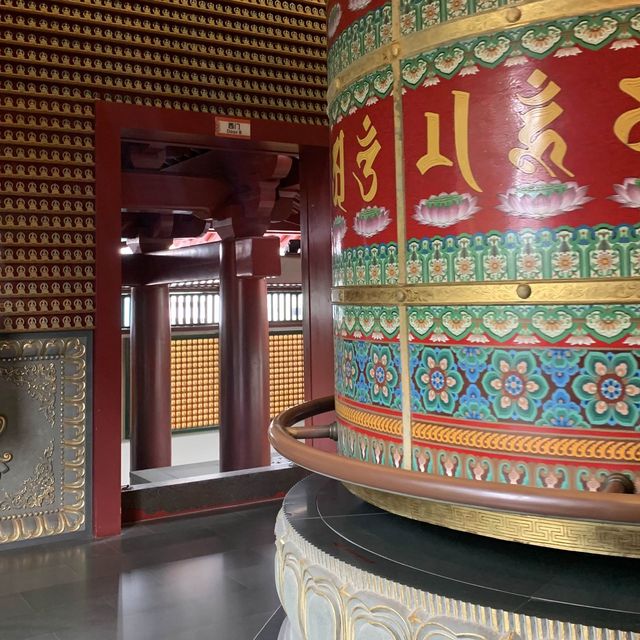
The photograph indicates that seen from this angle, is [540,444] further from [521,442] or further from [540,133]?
[540,133]

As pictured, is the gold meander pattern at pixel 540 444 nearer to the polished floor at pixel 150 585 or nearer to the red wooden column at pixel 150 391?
the polished floor at pixel 150 585

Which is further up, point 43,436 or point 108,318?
point 108,318

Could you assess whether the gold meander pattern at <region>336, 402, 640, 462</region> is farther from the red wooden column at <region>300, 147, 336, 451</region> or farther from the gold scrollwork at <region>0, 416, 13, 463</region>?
the red wooden column at <region>300, 147, 336, 451</region>

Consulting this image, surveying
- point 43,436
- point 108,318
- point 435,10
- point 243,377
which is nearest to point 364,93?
point 435,10

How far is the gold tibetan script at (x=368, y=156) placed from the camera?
159 centimetres

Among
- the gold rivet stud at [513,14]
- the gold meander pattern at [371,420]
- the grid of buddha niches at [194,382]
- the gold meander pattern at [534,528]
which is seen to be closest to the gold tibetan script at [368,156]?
the gold rivet stud at [513,14]

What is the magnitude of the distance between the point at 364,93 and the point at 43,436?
10.2 feet

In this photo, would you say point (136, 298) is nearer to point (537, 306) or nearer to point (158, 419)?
point (158, 419)

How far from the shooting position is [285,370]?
1202 cm

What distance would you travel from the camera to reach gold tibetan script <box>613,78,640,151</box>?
125 centimetres

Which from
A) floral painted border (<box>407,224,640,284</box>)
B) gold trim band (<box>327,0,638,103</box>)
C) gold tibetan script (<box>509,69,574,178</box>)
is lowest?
floral painted border (<box>407,224,640,284</box>)

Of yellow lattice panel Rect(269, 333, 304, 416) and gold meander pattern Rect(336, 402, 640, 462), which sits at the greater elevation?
gold meander pattern Rect(336, 402, 640, 462)

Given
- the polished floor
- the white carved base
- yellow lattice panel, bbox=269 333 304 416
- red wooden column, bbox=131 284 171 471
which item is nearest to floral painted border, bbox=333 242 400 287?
the white carved base

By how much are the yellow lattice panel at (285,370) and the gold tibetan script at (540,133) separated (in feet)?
34.7
